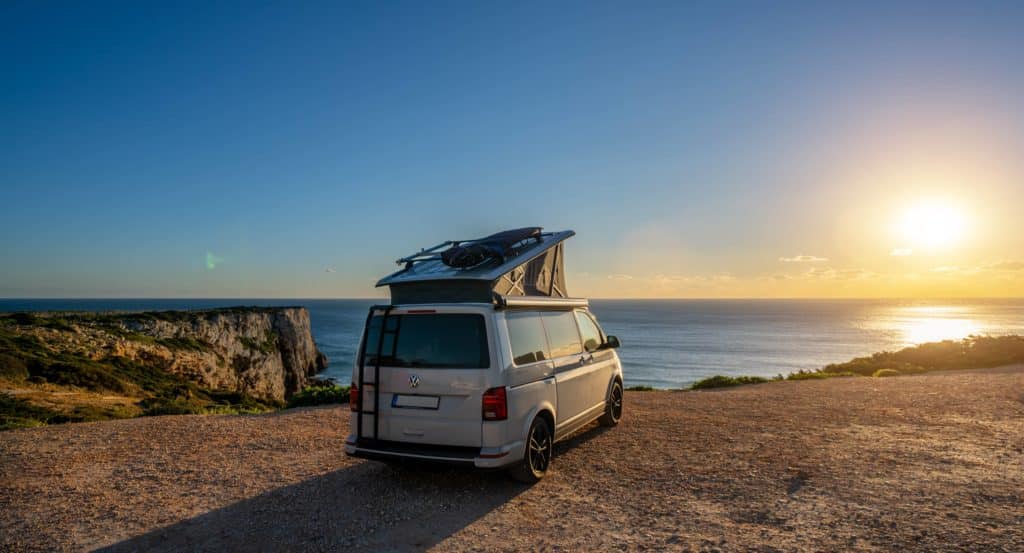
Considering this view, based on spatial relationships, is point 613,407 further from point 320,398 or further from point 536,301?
point 320,398

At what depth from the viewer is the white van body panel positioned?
6.21m

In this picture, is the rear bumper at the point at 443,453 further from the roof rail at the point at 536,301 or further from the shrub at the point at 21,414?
the shrub at the point at 21,414

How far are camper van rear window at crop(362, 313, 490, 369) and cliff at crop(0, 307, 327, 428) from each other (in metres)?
9.48

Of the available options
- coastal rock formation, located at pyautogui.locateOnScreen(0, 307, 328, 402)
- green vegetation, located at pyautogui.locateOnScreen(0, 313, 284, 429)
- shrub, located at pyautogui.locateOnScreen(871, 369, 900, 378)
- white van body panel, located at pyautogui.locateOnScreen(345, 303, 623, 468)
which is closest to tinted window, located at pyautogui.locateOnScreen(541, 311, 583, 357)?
white van body panel, located at pyautogui.locateOnScreen(345, 303, 623, 468)

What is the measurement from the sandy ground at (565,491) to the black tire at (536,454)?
174mm

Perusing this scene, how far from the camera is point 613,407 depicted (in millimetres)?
10094

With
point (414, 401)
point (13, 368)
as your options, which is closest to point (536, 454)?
point (414, 401)

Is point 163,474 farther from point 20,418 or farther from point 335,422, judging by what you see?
point 20,418

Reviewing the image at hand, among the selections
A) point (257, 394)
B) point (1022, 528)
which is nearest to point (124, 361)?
point (257, 394)

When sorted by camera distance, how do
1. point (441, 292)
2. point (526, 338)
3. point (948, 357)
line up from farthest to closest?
point (948, 357) < point (526, 338) < point (441, 292)

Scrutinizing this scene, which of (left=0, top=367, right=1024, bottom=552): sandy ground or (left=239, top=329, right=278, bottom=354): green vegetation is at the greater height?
(left=0, top=367, right=1024, bottom=552): sandy ground

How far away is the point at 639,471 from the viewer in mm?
7449

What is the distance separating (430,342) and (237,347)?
1792 inches

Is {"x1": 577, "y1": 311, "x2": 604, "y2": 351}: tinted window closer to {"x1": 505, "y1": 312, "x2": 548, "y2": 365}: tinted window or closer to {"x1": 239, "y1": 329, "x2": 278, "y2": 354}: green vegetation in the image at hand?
{"x1": 505, "y1": 312, "x2": 548, "y2": 365}: tinted window
